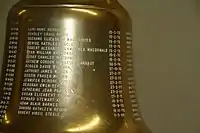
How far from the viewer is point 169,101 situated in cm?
88

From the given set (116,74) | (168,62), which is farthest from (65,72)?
(168,62)

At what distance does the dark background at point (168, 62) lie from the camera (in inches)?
34.3

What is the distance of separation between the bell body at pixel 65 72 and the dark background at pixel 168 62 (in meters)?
0.18

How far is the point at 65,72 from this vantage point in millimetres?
656

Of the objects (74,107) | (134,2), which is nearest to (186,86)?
(134,2)

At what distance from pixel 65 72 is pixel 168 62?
0.31 m

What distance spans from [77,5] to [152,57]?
0.88ft

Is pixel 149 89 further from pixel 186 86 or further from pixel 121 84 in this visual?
pixel 121 84

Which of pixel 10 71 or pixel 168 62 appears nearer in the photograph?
pixel 10 71

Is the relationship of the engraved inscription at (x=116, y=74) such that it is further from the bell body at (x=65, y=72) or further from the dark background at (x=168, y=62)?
Answer: the dark background at (x=168, y=62)

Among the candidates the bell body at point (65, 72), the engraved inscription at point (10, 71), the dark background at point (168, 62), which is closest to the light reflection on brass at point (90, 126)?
the bell body at point (65, 72)

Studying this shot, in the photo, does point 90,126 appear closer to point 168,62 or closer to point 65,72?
point 65,72

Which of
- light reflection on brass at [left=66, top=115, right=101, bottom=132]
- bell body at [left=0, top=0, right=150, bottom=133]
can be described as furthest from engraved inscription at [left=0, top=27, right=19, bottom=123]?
light reflection on brass at [left=66, top=115, right=101, bottom=132]

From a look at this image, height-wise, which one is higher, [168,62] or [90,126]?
[168,62]
